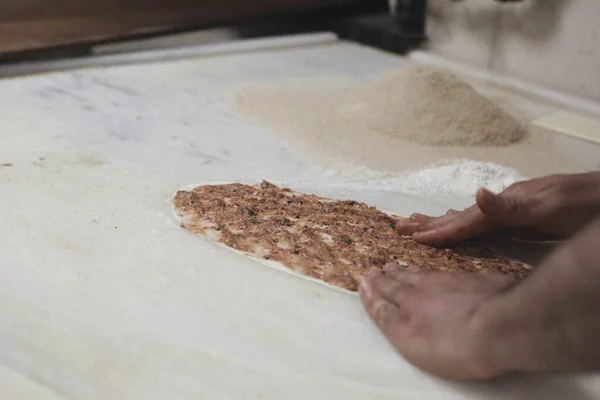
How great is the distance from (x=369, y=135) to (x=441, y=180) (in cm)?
43

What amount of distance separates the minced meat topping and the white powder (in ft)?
0.65

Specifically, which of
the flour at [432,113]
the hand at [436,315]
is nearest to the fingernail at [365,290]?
the hand at [436,315]

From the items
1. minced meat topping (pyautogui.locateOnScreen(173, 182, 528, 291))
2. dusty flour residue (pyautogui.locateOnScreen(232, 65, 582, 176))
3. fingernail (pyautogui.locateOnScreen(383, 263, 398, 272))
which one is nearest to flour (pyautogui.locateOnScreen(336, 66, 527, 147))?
dusty flour residue (pyautogui.locateOnScreen(232, 65, 582, 176))

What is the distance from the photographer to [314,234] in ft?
4.78

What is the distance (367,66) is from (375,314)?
2034mm

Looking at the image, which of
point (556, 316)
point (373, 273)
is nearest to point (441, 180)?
point (373, 273)

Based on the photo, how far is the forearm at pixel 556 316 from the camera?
86 cm

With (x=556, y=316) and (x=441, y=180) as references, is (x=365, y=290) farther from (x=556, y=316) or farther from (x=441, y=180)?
(x=441, y=180)

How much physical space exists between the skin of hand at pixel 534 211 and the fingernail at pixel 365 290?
25cm

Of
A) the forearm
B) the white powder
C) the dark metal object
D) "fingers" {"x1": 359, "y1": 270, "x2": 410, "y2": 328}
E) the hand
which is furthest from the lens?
the dark metal object

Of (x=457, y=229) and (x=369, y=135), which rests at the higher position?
(x=457, y=229)

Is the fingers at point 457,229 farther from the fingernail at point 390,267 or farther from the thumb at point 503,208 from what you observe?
the fingernail at point 390,267

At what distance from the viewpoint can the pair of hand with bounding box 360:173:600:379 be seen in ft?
3.27

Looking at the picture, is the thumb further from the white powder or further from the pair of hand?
the white powder
